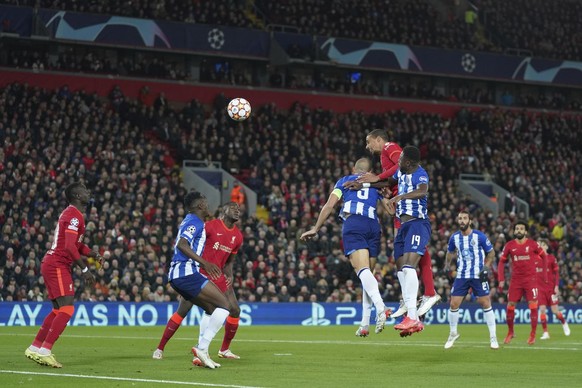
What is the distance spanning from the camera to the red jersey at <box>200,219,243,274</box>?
17828 millimetres

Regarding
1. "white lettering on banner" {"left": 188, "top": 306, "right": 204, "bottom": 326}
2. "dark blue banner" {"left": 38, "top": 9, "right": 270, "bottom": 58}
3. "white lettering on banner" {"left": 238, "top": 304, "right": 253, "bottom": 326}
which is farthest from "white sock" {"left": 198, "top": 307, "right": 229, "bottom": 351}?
"dark blue banner" {"left": 38, "top": 9, "right": 270, "bottom": 58}

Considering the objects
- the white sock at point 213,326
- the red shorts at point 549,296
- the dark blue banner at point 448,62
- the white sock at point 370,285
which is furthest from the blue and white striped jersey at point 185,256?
the dark blue banner at point 448,62

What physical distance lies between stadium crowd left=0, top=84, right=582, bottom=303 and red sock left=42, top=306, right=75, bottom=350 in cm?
1589

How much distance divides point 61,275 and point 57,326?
2.42 ft

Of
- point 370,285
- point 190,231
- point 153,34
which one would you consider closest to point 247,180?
point 153,34

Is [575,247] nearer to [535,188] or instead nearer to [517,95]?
[535,188]

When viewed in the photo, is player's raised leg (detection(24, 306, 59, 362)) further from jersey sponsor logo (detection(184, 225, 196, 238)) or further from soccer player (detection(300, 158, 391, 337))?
soccer player (detection(300, 158, 391, 337))

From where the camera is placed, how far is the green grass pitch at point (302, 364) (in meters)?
13.5

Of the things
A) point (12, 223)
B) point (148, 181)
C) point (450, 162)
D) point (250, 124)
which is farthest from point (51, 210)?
point (450, 162)

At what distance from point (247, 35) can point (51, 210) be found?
16.9 meters

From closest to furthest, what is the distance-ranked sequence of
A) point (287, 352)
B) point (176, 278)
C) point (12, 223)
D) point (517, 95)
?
1. point (176, 278)
2. point (287, 352)
3. point (12, 223)
4. point (517, 95)

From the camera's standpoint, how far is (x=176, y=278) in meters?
15.5

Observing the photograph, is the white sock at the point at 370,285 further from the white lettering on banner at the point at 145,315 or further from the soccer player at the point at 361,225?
the white lettering on banner at the point at 145,315

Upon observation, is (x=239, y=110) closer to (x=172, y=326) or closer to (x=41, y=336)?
(x=172, y=326)
